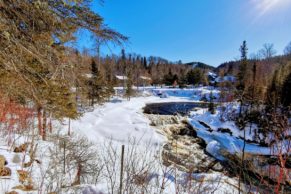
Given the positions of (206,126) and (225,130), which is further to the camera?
(206,126)

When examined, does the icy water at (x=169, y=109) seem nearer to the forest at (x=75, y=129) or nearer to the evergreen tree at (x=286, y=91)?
the forest at (x=75, y=129)

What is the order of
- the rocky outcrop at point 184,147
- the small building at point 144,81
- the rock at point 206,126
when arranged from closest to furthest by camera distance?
the rocky outcrop at point 184,147 → the rock at point 206,126 → the small building at point 144,81

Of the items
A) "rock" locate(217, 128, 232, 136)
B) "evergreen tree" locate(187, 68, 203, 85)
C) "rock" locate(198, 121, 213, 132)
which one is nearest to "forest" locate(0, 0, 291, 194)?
"rock" locate(217, 128, 232, 136)

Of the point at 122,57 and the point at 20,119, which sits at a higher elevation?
the point at 122,57

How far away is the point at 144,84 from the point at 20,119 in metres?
55.4

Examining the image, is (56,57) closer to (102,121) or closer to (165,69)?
(102,121)

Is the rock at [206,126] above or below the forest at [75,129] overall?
below

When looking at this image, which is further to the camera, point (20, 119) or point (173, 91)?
point (173, 91)

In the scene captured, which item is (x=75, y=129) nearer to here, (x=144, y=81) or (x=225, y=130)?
(x=225, y=130)

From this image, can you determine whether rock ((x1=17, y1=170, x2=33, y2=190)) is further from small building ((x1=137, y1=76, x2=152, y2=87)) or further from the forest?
small building ((x1=137, y1=76, x2=152, y2=87))

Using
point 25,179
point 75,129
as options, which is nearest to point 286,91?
point 75,129

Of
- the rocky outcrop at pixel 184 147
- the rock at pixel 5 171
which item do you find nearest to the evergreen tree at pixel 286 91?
the rocky outcrop at pixel 184 147

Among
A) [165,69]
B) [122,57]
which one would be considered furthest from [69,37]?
[165,69]

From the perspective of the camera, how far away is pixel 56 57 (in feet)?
9.89
